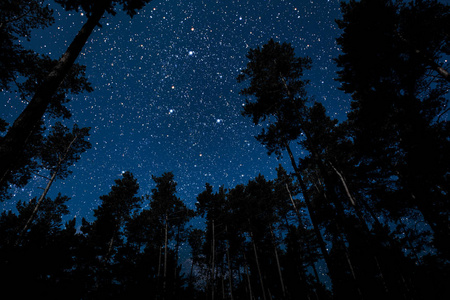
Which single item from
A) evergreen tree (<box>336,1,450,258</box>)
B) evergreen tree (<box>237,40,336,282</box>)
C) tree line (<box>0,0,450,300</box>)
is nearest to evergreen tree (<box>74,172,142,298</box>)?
tree line (<box>0,0,450,300</box>)

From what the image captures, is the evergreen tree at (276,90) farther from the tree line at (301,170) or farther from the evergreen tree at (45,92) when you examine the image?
the evergreen tree at (45,92)

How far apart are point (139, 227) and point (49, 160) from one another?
12.1 m

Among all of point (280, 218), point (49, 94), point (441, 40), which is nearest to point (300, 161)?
point (280, 218)

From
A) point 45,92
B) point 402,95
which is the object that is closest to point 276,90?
point 402,95

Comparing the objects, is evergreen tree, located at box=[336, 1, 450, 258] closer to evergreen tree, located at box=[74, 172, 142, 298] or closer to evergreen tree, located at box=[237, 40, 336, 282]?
evergreen tree, located at box=[237, 40, 336, 282]

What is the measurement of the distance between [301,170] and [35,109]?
15.5 m

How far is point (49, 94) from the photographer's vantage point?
174 inches

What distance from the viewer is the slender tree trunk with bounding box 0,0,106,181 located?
3503 mm

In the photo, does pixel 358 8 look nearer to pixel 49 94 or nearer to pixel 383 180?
pixel 383 180

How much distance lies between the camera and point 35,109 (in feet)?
13.4

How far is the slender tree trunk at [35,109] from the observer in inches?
138

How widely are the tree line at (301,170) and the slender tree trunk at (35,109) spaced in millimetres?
25

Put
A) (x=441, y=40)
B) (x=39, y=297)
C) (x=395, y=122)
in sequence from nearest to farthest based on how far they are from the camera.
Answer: (x=39, y=297)
(x=441, y=40)
(x=395, y=122)

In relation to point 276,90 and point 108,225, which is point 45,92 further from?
point 108,225
